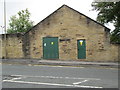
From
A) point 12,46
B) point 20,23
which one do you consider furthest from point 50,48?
point 20,23

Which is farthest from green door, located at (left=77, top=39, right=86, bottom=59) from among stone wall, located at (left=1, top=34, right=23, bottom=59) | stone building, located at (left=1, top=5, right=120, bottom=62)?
stone wall, located at (left=1, top=34, right=23, bottom=59)

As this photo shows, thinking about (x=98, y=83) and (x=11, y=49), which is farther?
(x=11, y=49)

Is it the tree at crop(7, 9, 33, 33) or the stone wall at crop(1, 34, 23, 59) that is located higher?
the tree at crop(7, 9, 33, 33)

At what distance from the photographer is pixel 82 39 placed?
2281 cm

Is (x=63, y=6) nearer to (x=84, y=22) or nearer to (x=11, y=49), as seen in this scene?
(x=84, y=22)

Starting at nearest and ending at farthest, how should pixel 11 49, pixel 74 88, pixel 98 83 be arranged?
pixel 74 88 < pixel 98 83 < pixel 11 49

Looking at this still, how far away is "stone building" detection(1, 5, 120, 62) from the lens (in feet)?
72.8

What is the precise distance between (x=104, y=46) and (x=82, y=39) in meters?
2.16

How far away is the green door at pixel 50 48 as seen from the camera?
23552mm

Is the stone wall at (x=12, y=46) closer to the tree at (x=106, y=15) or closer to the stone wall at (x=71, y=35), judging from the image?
the stone wall at (x=71, y=35)

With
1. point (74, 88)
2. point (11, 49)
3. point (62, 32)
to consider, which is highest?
point (62, 32)

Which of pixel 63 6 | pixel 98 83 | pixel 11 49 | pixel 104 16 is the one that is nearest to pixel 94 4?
pixel 104 16

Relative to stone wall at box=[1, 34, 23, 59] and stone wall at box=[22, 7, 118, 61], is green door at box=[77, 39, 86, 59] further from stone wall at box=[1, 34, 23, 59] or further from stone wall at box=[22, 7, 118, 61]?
stone wall at box=[1, 34, 23, 59]

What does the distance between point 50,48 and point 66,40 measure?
1.79 metres
